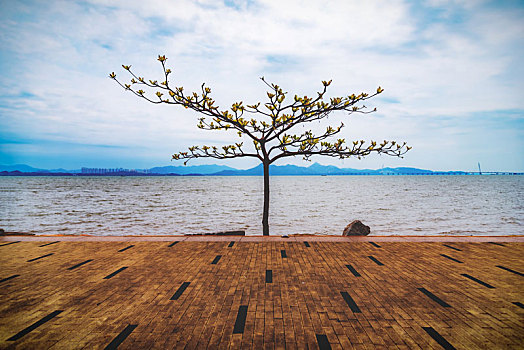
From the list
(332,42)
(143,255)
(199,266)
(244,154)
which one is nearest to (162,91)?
(244,154)

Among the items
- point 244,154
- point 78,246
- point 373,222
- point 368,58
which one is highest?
point 368,58

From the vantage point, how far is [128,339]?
3361 mm

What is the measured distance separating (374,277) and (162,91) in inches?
328

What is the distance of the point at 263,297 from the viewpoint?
15.0ft

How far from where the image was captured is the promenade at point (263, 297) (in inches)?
133

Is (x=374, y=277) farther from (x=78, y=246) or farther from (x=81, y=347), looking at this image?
(x=78, y=246)

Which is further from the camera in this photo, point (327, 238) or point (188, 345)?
point (327, 238)

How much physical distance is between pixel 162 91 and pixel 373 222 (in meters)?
21.7

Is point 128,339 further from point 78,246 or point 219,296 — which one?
point 78,246

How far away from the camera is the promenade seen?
133 inches

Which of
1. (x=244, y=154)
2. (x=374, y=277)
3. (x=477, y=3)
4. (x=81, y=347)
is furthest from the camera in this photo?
(x=477, y=3)

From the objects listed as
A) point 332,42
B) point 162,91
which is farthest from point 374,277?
point 332,42

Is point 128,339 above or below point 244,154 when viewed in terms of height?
below

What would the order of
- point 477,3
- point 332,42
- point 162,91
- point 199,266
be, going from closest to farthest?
point 199,266
point 162,91
point 477,3
point 332,42
